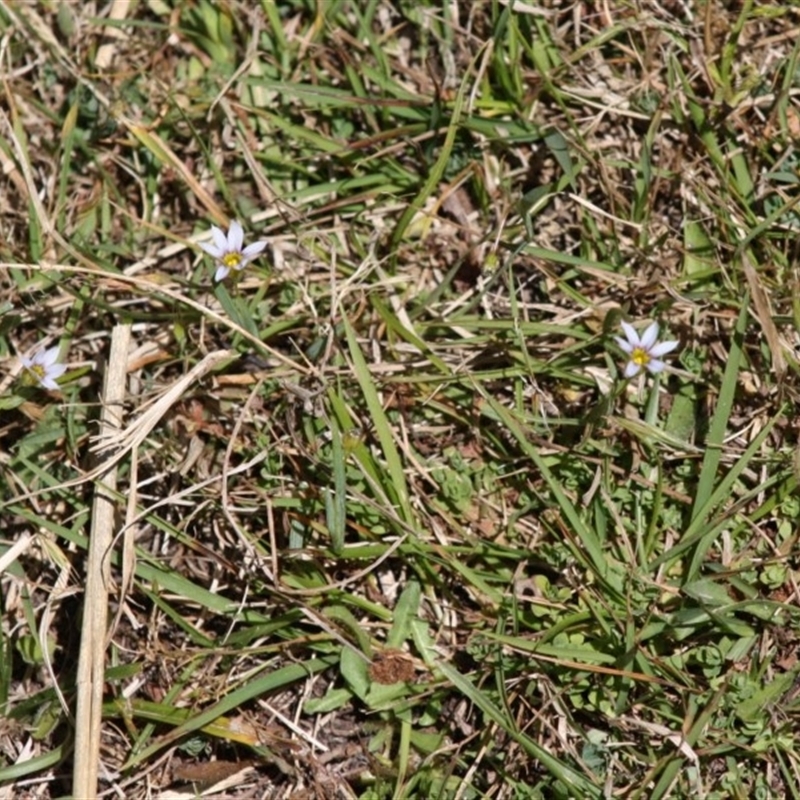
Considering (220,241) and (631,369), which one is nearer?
(631,369)

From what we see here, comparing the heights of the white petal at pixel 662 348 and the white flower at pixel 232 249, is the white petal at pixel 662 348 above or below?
below

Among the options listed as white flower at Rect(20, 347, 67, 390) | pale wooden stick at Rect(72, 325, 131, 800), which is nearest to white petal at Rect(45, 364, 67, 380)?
white flower at Rect(20, 347, 67, 390)

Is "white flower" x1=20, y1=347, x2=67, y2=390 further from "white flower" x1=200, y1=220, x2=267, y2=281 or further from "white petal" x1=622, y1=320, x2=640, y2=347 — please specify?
"white petal" x1=622, y1=320, x2=640, y2=347

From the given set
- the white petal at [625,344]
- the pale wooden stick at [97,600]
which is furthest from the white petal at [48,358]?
the white petal at [625,344]

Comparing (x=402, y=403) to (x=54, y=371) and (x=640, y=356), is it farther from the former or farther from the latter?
(x=54, y=371)

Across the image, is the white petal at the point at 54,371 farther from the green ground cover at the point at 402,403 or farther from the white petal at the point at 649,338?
the white petal at the point at 649,338

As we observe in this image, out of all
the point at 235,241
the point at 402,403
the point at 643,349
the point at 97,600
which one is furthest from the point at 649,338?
the point at 97,600
